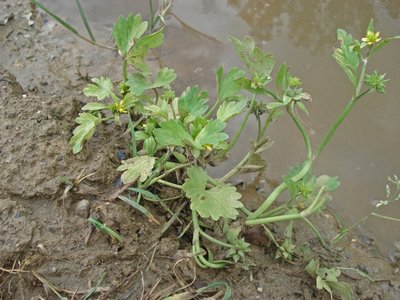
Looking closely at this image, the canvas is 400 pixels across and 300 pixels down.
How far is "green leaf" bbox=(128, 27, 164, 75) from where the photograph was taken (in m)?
2.23

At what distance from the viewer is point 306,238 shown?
7.86ft

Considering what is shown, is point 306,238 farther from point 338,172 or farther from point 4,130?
point 4,130

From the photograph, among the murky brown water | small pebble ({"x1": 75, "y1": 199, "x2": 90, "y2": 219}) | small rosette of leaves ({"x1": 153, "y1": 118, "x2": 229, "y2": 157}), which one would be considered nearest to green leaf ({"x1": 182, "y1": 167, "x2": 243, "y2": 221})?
small rosette of leaves ({"x1": 153, "y1": 118, "x2": 229, "y2": 157})

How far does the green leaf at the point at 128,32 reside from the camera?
2301 mm

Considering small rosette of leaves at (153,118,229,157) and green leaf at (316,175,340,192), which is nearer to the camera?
small rosette of leaves at (153,118,229,157)

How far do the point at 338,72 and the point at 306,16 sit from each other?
692 millimetres

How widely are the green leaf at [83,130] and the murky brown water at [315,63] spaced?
1006 millimetres

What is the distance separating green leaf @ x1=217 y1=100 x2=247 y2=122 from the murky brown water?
0.71 meters

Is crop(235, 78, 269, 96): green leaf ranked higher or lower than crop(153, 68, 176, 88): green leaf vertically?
higher

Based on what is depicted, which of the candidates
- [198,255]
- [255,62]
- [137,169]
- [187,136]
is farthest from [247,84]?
[198,255]

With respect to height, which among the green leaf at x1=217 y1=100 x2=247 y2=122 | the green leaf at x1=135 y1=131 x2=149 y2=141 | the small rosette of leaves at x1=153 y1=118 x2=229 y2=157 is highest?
the green leaf at x1=217 y1=100 x2=247 y2=122

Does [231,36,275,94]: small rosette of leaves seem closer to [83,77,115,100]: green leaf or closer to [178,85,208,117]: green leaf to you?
[178,85,208,117]: green leaf

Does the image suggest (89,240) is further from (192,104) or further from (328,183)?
(328,183)

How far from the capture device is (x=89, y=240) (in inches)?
80.7
